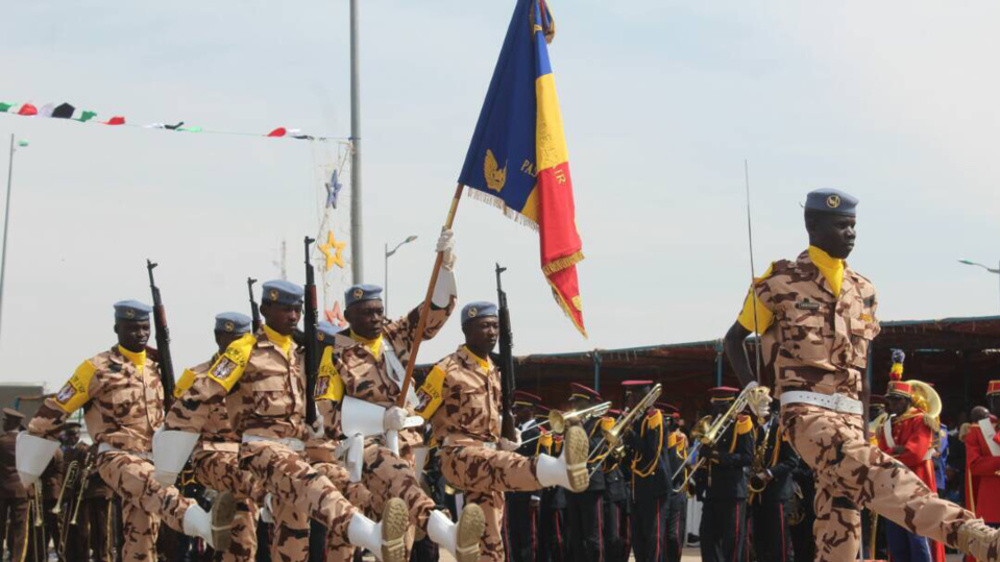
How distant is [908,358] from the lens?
22.2m

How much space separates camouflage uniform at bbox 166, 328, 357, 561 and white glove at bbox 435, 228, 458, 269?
1664 millimetres

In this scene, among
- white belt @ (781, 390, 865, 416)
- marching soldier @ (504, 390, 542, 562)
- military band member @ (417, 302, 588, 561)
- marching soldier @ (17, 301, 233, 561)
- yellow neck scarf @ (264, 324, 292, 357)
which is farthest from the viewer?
marching soldier @ (504, 390, 542, 562)

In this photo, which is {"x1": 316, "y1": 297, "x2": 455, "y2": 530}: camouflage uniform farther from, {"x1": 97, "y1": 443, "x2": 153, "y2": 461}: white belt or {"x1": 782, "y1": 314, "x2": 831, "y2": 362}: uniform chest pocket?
{"x1": 782, "y1": 314, "x2": 831, "y2": 362}: uniform chest pocket

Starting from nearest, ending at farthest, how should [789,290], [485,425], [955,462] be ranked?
1. [789,290]
2. [485,425]
3. [955,462]

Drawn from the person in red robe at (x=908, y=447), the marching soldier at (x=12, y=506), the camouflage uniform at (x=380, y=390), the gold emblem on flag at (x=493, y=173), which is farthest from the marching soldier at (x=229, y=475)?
the marching soldier at (x=12, y=506)

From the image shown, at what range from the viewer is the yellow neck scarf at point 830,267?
8.93 m

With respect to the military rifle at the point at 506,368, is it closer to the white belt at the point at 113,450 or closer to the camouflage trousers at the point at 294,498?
the camouflage trousers at the point at 294,498

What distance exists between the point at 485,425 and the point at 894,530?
3.60m

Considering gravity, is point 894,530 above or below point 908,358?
below

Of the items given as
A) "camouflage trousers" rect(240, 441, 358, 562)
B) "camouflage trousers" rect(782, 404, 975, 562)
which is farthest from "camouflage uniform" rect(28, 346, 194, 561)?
"camouflage trousers" rect(782, 404, 975, 562)

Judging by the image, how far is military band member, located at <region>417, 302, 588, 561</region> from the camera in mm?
10531

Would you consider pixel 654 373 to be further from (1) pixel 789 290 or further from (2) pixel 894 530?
(1) pixel 789 290

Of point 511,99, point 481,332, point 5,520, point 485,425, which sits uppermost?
point 511,99

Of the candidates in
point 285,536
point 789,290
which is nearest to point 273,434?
point 285,536
